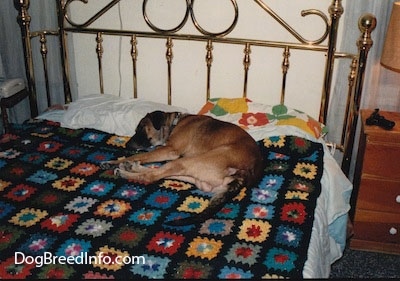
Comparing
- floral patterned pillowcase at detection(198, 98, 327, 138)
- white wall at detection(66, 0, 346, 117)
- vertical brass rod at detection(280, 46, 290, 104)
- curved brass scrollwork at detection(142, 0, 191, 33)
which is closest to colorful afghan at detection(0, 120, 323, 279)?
floral patterned pillowcase at detection(198, 98, 327, 138)

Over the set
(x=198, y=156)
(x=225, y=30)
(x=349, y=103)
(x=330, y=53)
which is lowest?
(x=198, y=156)

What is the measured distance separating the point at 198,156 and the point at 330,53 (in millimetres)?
1056

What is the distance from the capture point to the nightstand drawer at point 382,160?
2440 mm

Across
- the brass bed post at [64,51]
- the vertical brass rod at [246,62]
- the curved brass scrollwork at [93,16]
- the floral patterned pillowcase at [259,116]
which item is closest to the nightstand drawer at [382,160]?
the floral patterned pillowcase at [259,116]

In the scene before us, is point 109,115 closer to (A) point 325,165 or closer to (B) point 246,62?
(B) point 246,62

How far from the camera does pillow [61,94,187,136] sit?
2734 millimetres

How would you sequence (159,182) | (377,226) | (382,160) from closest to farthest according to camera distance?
(159,182) < (382,160) < (377,226)

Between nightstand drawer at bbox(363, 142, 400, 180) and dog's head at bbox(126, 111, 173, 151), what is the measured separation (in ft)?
3.71

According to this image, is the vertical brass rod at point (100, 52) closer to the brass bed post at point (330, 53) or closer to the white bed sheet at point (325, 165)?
the white bed sheet at point (325, 165)

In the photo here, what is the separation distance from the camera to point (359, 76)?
2516mm

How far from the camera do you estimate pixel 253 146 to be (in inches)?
88.1

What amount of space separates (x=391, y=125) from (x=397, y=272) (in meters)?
0.81

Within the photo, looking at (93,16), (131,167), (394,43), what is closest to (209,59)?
(93,16)

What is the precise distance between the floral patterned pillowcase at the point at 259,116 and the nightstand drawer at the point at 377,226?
54 centimetres
